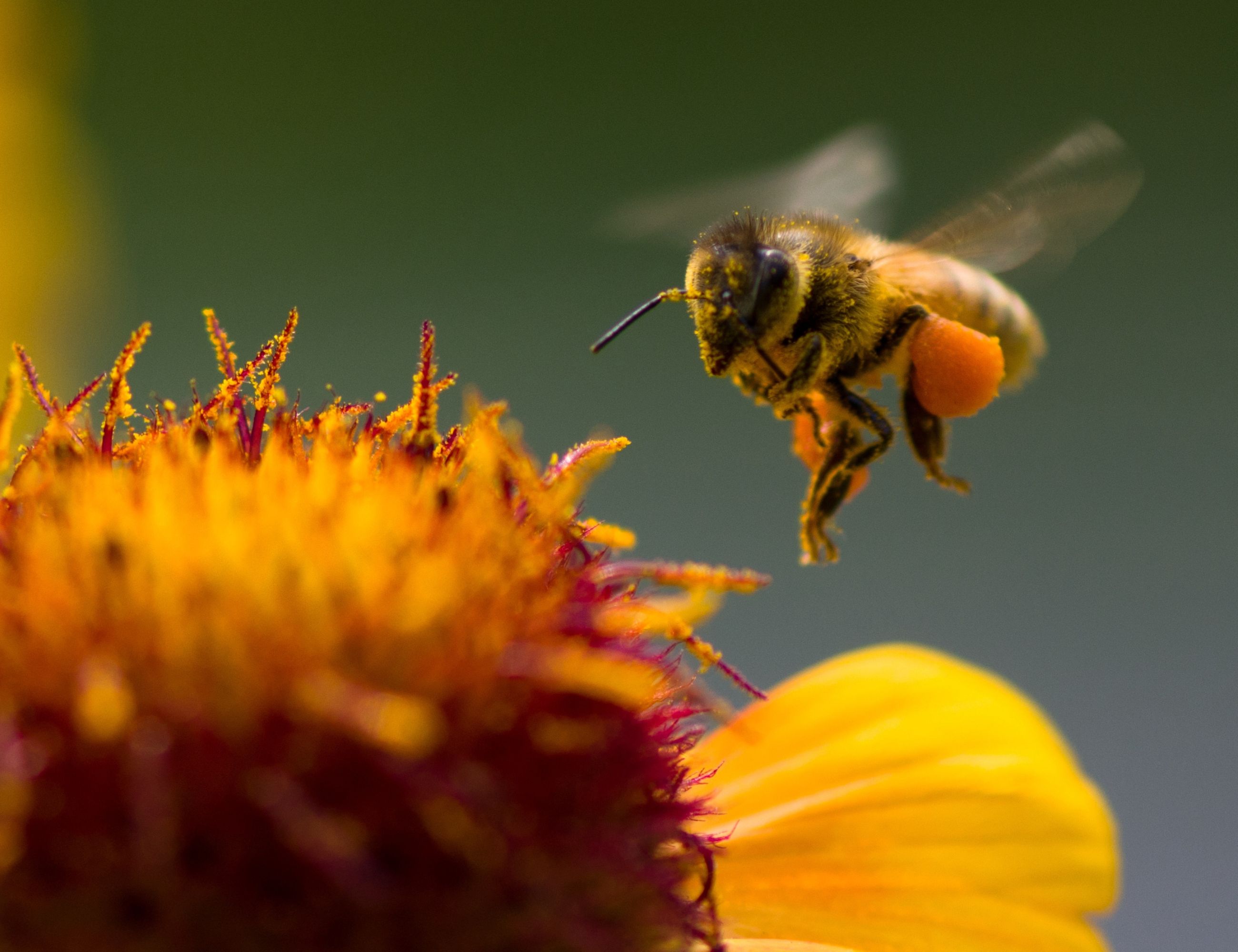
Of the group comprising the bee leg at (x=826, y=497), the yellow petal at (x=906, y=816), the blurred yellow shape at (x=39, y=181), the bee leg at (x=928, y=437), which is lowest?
the yellow petal at (x=906, y=816)

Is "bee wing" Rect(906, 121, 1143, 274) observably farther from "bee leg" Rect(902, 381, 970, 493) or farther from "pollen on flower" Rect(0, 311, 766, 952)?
"pollen on flower" Rect(0, 311, 766, 952)

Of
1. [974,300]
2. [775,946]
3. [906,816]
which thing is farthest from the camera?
[974,300]

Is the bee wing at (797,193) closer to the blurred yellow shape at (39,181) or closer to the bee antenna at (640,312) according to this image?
the bee antenna at (640,312)

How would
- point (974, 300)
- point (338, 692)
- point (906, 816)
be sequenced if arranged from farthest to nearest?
point (974, 300), point (906, 816), point (338, 692)

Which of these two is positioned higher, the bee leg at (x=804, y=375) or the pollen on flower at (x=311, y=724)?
the bee leg at (x=804, y=375)

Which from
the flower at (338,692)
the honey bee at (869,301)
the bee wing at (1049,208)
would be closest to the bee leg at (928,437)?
the honey bee at (869,301)

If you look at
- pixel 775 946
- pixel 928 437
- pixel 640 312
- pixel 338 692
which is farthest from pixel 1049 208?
pixel 338 692

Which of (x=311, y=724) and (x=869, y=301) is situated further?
(x=869, y=301)

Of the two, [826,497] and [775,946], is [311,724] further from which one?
[826,497]
